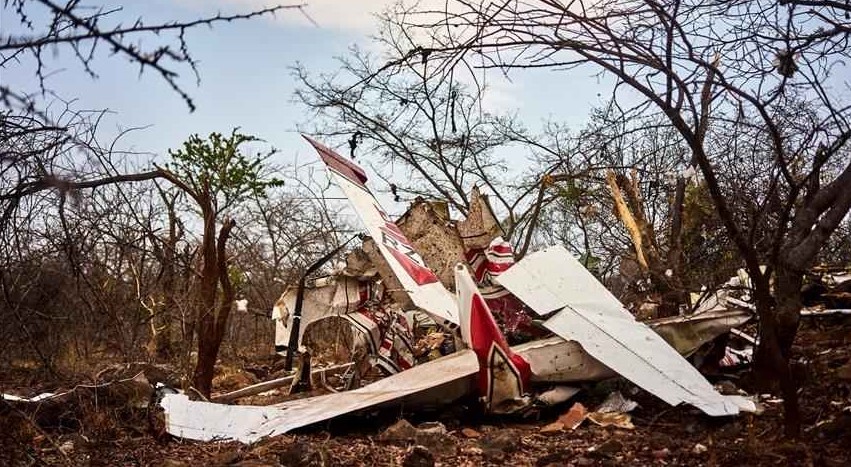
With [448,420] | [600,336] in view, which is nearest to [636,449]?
[600,336]

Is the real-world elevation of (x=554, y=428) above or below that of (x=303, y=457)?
below

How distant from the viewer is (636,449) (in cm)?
529

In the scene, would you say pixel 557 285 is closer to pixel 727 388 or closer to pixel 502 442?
pixel 727 388

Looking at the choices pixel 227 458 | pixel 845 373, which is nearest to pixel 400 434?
pixel 227 458

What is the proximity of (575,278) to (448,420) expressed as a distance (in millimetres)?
1902

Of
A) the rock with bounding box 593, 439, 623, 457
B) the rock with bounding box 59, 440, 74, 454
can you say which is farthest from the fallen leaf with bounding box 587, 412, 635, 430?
the rock with bounding box 59, 440, 74, 454

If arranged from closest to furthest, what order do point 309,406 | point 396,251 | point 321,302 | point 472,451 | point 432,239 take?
point 472,451 → point 309,406 → point 396,251 → point 321,302 → point 432,239

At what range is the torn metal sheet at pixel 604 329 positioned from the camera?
6.02 metres

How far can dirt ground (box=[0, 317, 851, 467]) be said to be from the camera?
482 cm

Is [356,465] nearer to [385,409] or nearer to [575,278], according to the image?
[385,409]

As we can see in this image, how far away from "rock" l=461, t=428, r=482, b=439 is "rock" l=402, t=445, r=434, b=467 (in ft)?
3.78

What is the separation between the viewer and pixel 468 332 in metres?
6.41

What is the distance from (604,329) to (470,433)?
1.53m

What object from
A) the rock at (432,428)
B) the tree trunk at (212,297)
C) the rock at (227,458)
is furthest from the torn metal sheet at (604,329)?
the rock at (227,458)
